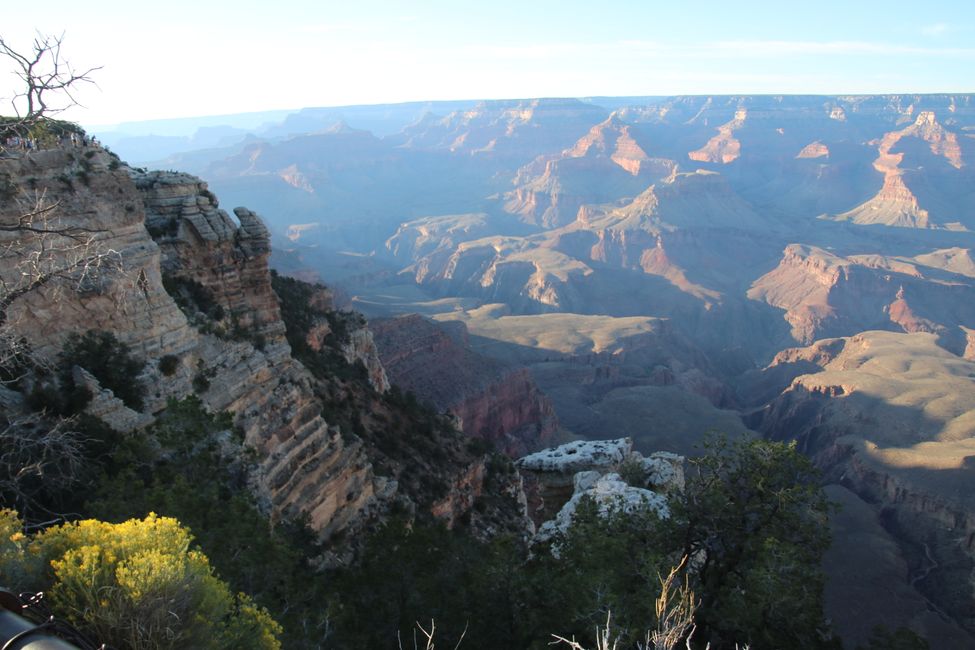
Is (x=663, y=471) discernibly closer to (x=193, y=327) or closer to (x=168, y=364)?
(x=193, y=327)

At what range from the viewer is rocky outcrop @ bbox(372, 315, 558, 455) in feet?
179

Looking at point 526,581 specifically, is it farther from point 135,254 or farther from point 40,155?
point 40,155

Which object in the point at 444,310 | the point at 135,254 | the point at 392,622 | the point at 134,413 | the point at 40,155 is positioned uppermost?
the point at 40,155

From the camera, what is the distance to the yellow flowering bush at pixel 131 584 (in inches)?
243

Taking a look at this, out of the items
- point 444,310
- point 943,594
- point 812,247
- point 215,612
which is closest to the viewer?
point 215,612

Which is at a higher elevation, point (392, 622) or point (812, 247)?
point (392, 622)

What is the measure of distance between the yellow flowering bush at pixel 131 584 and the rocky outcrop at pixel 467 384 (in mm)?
44763

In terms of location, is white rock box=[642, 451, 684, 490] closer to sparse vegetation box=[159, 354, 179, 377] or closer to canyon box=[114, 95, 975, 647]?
canyon box=[114, 95, 975, 647]

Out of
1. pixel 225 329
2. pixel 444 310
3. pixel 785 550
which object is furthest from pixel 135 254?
pixel 444 310

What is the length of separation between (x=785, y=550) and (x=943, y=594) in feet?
118

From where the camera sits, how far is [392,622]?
491 inches

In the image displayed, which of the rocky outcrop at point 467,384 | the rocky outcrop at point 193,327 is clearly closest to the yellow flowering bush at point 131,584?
the rocky outcrop at point 193,327

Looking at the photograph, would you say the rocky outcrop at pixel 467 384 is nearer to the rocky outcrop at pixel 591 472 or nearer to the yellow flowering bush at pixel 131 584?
the rocky outcrop at pixel 591 472

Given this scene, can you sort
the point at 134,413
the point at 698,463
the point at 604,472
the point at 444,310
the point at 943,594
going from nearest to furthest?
the point at 134,413 → the point at 698,463 → the point at 604,472 → the point at 943,594 → the point at 444,310
